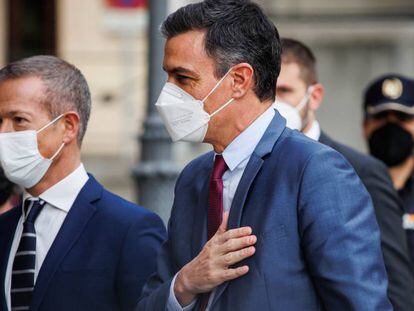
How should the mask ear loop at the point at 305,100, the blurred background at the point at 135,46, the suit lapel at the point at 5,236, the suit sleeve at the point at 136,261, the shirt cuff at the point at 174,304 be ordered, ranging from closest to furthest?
the shirt cuff at the point at 174,304 < the suit sleeve at the point at 136,261 < the suit lapel at the point at 5,236 < the mask ear loop at the point at 305,100 < the blurred background at the point at 135,46

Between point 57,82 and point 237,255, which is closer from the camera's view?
point 237,255

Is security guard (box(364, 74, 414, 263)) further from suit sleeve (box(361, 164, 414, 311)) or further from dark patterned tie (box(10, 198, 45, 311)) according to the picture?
dark patterned tie (box(10, 198, 45, 311))

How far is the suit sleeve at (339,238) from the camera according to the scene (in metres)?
2.89

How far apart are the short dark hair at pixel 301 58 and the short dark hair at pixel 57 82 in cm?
134

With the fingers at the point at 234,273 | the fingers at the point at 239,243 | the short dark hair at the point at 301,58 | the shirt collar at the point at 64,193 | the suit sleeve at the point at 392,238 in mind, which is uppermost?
the short dark hair at the point at 301,58

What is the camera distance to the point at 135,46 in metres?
16.4

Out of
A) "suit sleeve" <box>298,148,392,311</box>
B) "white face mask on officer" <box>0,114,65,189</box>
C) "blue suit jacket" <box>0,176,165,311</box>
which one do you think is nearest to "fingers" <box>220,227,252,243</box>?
"suit sleeve" <box>298,148,392,311</box>

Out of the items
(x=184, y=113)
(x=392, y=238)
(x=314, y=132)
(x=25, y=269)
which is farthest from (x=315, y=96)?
(x=184, y=113)

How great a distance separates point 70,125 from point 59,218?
0.32 m

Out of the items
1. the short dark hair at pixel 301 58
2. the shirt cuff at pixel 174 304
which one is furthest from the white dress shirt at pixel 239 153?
the short dark hair at pixel 301 58

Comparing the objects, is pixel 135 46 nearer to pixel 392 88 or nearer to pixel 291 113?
pixel 392 88

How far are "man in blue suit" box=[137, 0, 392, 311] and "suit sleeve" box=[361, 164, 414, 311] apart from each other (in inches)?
46.3

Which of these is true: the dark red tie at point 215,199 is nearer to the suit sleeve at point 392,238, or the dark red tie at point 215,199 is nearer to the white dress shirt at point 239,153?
the white dress shirt at point 239,153

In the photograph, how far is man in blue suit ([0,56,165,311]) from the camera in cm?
365
